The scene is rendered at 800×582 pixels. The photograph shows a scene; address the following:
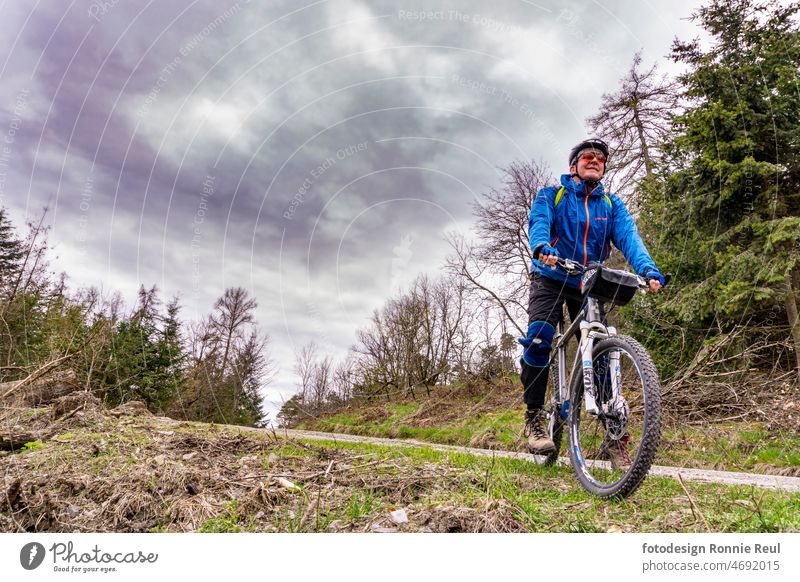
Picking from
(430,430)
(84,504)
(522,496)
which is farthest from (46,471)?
(430,430)

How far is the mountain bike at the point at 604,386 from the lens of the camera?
2.75 m

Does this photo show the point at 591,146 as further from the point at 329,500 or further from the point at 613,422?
the point at 329,500

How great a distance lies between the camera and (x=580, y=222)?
153 inches

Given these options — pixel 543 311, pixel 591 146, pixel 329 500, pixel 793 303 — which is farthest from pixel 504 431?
pixel 329 500

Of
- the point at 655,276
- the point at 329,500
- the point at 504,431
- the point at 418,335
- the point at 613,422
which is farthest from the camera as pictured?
the point at 418,335

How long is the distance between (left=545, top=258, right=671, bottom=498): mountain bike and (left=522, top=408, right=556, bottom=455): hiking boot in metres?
0.42

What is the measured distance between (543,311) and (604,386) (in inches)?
37.5

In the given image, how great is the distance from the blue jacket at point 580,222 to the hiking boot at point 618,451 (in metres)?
1.35

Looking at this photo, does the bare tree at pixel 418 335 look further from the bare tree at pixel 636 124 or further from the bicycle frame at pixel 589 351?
the bicycle frame at pixel 589 351

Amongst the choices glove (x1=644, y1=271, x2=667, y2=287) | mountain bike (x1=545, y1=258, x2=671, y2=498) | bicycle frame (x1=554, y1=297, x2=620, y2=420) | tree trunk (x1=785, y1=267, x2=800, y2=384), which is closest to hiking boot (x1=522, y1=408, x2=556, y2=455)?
bicycle frame (x1=554, y1=297, x2=620, y2=420)

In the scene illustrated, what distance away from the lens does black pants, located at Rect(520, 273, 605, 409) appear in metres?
3.94
